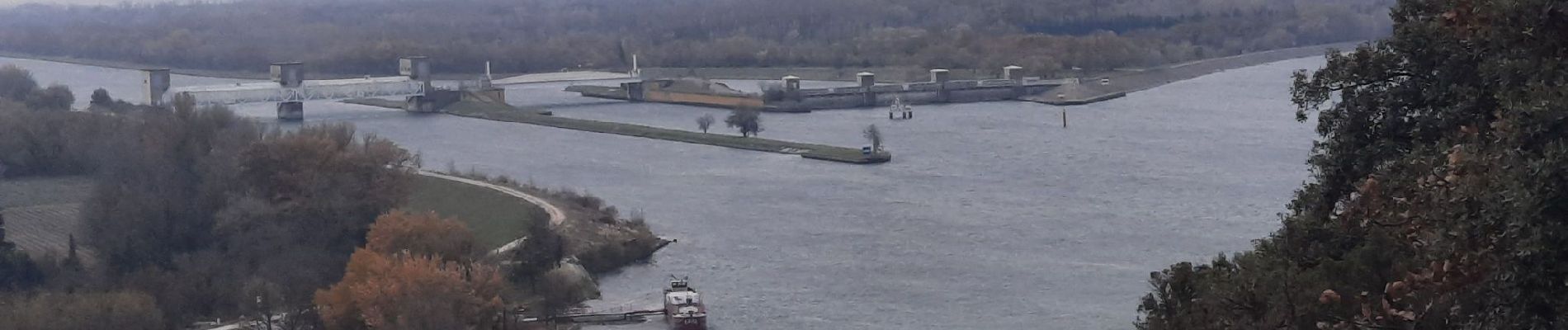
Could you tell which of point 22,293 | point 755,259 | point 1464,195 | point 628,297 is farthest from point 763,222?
point 1464,195

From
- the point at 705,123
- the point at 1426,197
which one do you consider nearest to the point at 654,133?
the point at 705,123

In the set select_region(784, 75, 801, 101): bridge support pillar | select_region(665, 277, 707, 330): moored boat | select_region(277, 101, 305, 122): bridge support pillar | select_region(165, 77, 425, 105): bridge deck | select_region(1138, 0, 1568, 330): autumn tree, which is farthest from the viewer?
select_region(784, 75, 801, 101): bridge support pillar

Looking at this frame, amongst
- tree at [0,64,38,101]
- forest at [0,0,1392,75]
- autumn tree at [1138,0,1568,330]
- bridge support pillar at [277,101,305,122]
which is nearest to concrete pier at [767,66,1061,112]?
forest at [0,0,1392,75]

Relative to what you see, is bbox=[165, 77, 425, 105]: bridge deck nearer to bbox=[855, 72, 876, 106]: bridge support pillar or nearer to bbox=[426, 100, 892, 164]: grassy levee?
bbox=[426, 100, 892, 164]: grassy levee

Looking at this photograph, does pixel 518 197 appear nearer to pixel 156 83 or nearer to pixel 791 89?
pixel 156 83

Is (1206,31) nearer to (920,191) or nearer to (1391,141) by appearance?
(920,191)

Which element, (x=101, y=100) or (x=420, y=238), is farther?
(x=101, y=100)
